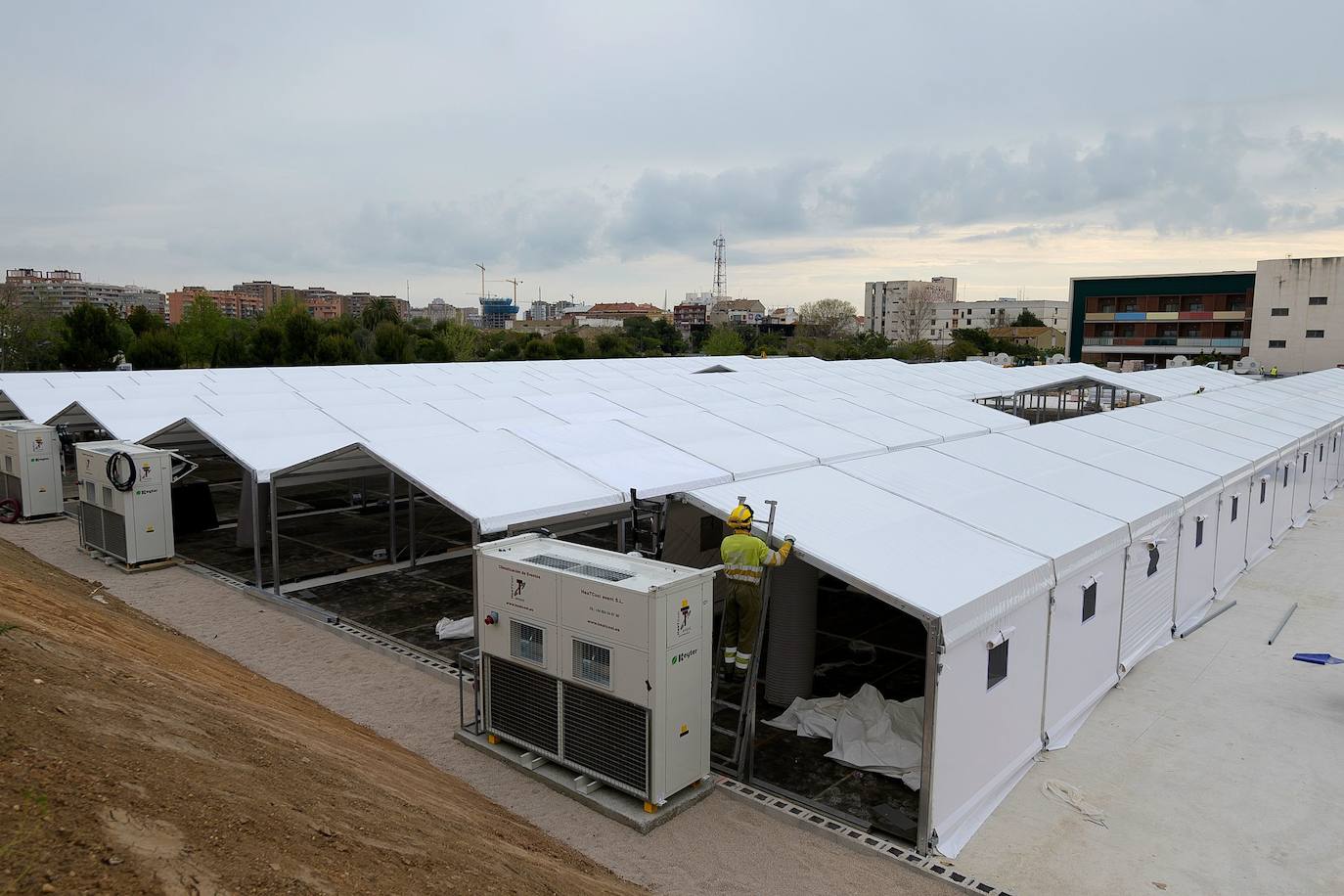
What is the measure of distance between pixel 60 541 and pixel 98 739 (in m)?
12.5

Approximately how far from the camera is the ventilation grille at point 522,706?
719 cm

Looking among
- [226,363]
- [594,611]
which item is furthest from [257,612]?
[226,363]

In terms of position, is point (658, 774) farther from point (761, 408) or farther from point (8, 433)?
point (8, 433)

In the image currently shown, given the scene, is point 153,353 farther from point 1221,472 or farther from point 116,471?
point 1221,472

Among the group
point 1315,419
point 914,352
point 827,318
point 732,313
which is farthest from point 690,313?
point 1315,419

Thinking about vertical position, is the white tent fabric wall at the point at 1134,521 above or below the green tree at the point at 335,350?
below

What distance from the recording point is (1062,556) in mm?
8117

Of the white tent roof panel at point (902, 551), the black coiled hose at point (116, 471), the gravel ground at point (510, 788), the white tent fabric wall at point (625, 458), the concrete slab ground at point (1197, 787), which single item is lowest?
the concrete slab ground at point (1197, 787)

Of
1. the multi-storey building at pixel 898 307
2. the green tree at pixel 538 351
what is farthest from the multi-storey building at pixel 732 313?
the green tree at pixel 538 351

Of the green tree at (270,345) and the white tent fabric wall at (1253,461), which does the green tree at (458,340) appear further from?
the white tent fabric wall at (1253,461)

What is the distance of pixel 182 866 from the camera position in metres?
3.96

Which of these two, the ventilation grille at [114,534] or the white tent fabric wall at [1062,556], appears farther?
the ventilation grille at [114,534]

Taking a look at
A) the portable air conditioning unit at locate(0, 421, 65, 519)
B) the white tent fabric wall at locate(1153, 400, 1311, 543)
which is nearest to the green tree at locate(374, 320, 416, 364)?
the portable air conditioning unit at locate(0, 421, 65, 519)

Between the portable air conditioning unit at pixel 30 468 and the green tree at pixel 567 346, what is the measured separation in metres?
39.7
